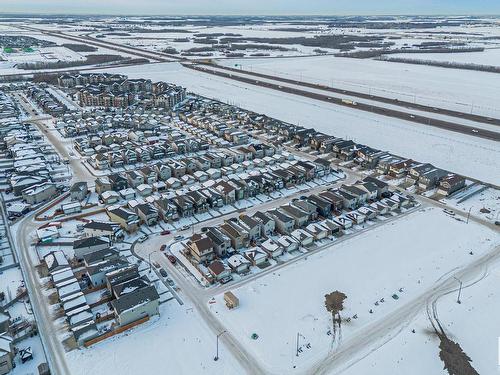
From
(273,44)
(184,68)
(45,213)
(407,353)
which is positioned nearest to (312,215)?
(407,353)

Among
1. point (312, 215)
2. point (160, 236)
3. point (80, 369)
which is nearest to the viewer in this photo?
point (80, 369)

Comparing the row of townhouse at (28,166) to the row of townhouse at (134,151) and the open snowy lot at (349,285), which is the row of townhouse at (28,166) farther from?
the open snowy lot at (349,285)

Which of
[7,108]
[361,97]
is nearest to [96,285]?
[7,108]

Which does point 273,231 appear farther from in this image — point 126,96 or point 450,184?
point 126,96

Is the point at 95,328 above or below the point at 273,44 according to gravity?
below

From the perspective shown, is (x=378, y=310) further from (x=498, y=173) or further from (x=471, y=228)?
(x=498, y=173)

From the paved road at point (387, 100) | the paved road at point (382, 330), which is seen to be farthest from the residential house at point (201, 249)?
the paved road at point (387, 100)
